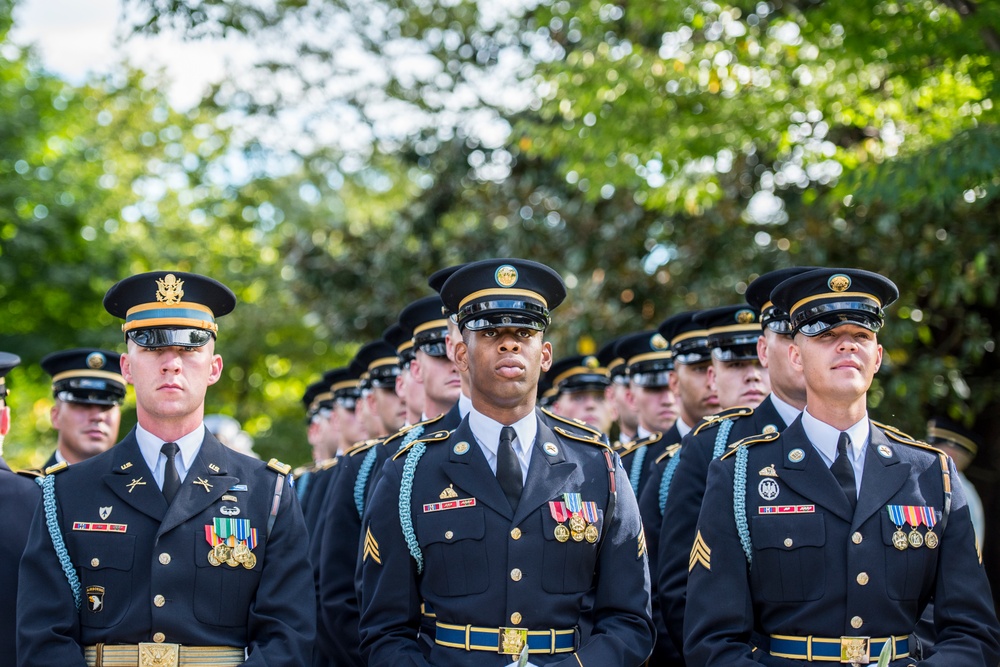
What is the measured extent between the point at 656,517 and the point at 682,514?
68cm

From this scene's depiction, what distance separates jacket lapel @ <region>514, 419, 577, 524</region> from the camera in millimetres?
4312

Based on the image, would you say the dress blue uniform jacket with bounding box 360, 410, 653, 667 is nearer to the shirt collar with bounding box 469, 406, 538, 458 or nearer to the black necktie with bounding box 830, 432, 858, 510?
the shirt collar with bounding box 469, 406, 538, 458

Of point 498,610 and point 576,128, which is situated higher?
point 576,128

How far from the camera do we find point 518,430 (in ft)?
14.7

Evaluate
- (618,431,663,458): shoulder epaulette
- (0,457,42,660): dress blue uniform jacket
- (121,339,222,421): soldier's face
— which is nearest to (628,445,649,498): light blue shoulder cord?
(618,431,663,458): shoulder epaulette

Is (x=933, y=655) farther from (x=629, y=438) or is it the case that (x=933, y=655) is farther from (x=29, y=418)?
(x=29, y=418)

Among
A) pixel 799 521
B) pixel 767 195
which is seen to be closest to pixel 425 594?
pixel 799 521

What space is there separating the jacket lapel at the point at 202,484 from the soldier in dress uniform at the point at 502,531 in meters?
0.57

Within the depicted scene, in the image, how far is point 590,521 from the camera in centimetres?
433

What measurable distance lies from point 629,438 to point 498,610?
14.0 ft

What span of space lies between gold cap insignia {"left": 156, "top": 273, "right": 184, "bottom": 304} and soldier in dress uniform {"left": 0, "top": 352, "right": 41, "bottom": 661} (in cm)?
125

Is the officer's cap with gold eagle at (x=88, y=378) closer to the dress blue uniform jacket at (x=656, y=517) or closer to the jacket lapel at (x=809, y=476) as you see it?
the dress blue uniform jacket at (x=656, y=517)

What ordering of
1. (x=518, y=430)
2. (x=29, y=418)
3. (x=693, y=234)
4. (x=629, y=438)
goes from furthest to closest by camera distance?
(x=29, y=418), (x=693, y=234), (x=629, y=438), (x=518, y=430)

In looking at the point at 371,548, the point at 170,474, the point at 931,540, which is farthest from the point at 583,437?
the point at 170,474
